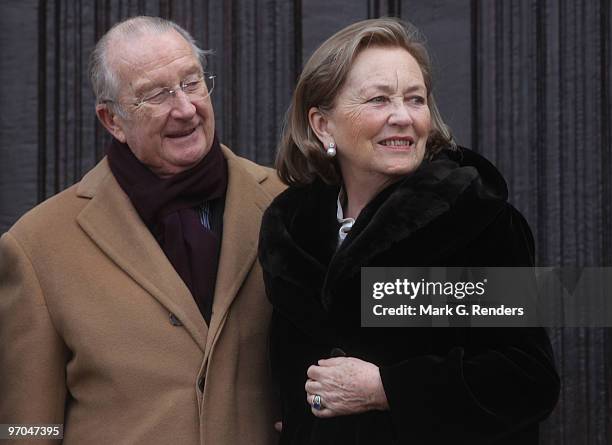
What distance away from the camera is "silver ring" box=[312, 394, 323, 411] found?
2.42m

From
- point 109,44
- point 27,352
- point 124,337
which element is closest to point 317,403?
point 124,337

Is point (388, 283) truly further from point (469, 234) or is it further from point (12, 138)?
point (12, 138)

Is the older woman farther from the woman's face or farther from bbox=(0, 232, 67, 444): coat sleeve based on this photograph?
bbox=(0, 232, 67, 444): coat sleeve

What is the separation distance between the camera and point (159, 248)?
274 centimetres

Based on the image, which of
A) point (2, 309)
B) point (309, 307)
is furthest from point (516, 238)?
point (2, 309)

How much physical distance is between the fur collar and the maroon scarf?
224 mm

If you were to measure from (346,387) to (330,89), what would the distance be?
26.5 inches

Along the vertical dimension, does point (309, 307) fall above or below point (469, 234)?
below

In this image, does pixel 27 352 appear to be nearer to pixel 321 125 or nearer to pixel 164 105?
pixel 164 105

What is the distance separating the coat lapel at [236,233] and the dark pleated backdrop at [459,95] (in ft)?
1.38

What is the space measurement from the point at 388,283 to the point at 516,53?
1105 mm

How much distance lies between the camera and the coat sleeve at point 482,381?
2.23m

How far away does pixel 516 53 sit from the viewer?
3.19 meters

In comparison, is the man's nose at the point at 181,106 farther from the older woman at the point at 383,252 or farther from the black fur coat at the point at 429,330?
the black fur coat at the point at 429,330
